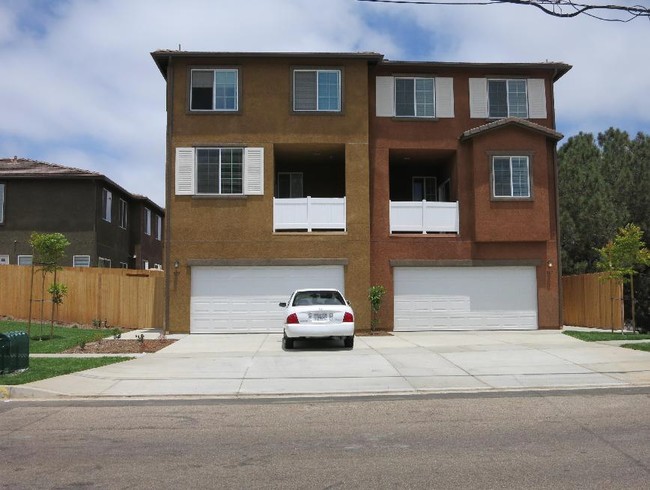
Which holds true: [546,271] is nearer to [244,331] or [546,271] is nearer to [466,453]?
[244,331]

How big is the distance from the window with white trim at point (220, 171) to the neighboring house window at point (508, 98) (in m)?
8.39

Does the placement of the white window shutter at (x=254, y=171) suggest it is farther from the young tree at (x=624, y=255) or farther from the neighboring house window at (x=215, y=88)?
the young tree at (x=624, y=255)

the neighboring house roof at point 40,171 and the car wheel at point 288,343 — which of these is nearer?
the car wheel at point 288,343

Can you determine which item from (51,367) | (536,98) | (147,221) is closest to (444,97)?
(536,98)

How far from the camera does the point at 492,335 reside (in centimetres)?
1967

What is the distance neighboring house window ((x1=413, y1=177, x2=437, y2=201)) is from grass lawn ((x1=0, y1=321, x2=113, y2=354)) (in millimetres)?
12273

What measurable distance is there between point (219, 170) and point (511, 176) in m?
9.85

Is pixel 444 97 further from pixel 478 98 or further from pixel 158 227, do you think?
pixel 158 227

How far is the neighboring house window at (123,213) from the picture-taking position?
32.5 meters

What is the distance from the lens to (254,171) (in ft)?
69.4

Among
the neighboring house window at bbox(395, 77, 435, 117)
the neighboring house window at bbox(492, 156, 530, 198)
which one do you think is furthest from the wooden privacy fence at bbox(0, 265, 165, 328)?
the neighboring house window at bbox(492, 156, 530, 198)

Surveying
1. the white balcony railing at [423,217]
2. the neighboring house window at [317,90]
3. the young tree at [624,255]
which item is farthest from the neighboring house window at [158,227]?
the young tree at [624,255]

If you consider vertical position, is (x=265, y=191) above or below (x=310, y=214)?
above

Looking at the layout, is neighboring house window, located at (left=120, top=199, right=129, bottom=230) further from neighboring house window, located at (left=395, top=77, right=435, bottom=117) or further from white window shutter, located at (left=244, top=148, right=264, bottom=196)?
neighboring house window, located at (left=395, top=77, right=435, bottom=117)
